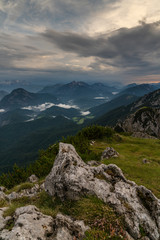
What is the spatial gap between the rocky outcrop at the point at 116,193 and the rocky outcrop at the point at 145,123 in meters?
112

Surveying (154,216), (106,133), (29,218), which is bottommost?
(106,133)

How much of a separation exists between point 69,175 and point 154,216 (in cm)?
801

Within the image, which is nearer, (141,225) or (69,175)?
(141,225)

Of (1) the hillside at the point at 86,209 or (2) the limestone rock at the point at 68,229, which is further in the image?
(1) the hillside at the point at 86,209

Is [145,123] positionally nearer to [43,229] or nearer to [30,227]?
[43,229]

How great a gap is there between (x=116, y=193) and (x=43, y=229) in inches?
263

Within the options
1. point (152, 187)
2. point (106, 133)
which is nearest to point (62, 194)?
point (152, 187)

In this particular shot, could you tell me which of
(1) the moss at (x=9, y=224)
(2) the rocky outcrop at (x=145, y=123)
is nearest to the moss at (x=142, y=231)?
(1) the moss at (x=9, y=224)

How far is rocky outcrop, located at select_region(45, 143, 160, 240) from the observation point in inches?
383

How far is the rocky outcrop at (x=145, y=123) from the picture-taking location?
122000 mm

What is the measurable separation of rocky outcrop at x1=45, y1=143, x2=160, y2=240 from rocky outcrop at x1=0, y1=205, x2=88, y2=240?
274cm

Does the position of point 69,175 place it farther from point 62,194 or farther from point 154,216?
point 154,216

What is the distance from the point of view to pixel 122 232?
8.06 m

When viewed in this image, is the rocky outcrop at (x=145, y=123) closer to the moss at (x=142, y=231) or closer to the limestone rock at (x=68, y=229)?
the moss at (x=142, y=231)
